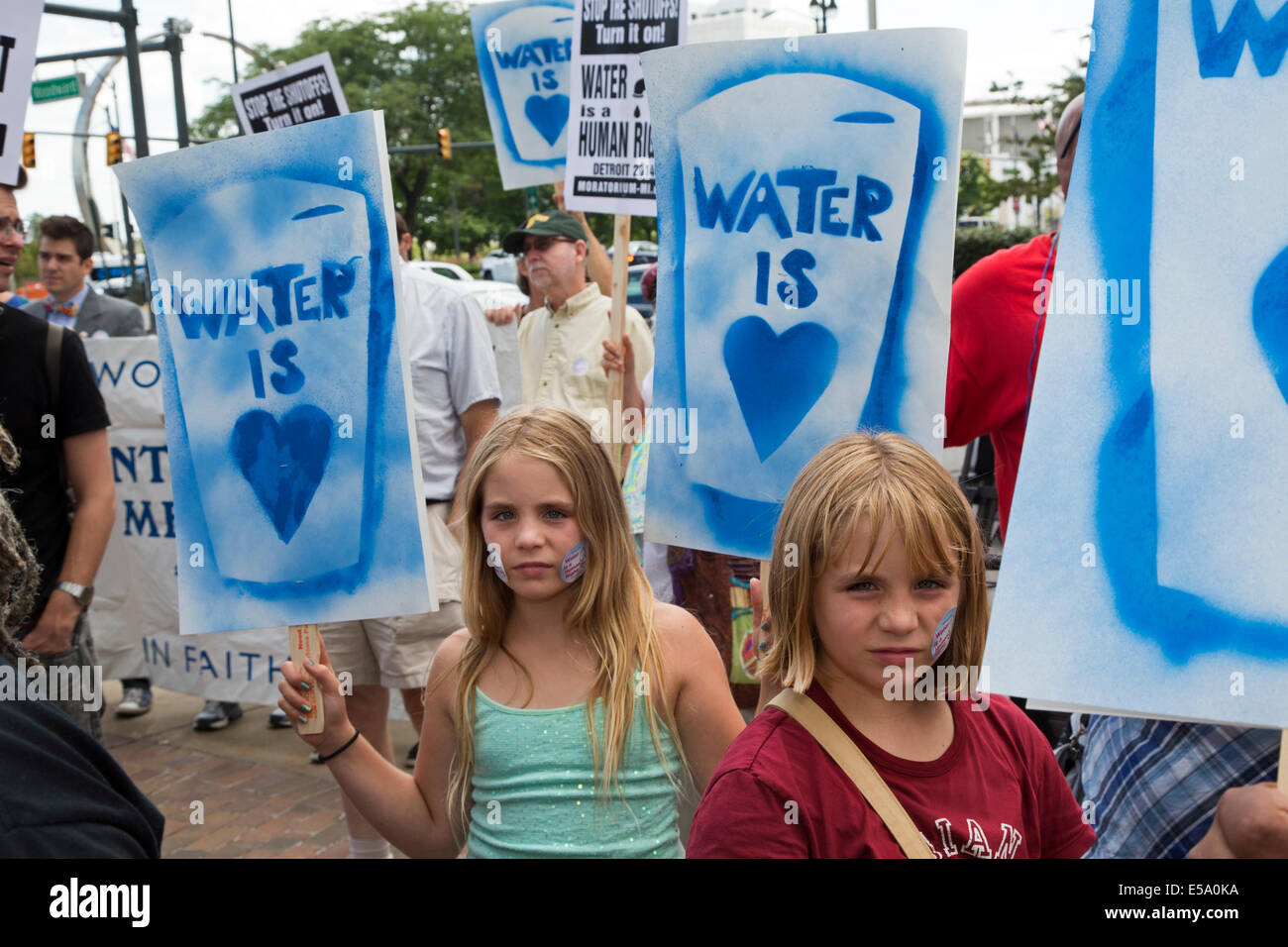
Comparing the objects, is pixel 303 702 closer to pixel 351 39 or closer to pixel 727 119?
pixel 727 119

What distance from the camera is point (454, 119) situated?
41.5 meters

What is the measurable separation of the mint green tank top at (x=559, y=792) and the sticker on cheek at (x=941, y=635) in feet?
2.14

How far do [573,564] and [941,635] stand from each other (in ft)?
2.51

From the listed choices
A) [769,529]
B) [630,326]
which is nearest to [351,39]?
[630,326]

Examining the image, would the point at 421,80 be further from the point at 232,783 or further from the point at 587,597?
the point at 587,597

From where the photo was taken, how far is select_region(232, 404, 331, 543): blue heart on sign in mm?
2459

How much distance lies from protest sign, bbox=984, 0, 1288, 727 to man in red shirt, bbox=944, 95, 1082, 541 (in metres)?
0.89

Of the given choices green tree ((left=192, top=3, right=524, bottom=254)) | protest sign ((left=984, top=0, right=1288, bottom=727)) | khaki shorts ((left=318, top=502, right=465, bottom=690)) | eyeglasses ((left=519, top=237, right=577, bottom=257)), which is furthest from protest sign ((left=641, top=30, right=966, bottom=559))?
green tree ((left=192, top=3, right=524, bottom=254))

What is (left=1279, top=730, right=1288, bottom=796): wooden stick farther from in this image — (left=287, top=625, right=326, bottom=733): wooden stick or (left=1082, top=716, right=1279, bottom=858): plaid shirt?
(left=287, top=625, right=326, bottom=733): wooden stick

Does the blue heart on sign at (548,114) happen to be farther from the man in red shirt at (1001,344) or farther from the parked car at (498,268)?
the parked car at (498,268)

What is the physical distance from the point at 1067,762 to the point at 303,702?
148 cm

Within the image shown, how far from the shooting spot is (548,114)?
202 inches

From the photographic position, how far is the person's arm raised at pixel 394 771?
7.12ft

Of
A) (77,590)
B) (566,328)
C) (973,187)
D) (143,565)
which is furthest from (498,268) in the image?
(77,590)
